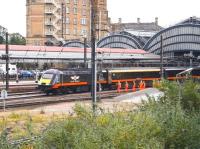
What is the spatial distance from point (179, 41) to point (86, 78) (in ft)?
144

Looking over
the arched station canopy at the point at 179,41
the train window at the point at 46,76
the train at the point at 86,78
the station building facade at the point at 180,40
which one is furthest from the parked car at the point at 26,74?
the arched station canopy at the point at 179,41

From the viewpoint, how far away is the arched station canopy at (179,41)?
86188 millimetres

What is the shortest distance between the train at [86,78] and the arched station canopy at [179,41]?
28089 millimetres

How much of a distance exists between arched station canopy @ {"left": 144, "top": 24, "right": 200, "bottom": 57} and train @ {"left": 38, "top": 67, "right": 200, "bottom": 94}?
28.1 metres

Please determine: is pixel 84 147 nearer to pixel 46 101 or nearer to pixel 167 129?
pixel 167 129

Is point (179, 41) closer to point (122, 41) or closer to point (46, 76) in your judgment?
point (122, 41)

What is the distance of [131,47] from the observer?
9912 cm

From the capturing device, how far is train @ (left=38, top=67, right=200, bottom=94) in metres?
45.2

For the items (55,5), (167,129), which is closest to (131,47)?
(55,5)

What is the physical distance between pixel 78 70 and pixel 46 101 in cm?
975

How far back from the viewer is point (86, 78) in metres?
48.5

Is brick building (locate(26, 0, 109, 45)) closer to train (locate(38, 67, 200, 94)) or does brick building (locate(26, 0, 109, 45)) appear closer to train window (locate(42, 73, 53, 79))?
train (locate(38, 67, 200, 94))

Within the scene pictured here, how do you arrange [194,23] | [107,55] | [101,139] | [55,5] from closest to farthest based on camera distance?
[101,139] < [107,55] < [194,23] < [55,5]

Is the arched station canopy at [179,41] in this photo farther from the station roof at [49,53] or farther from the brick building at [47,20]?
the brick building at [47,20]
